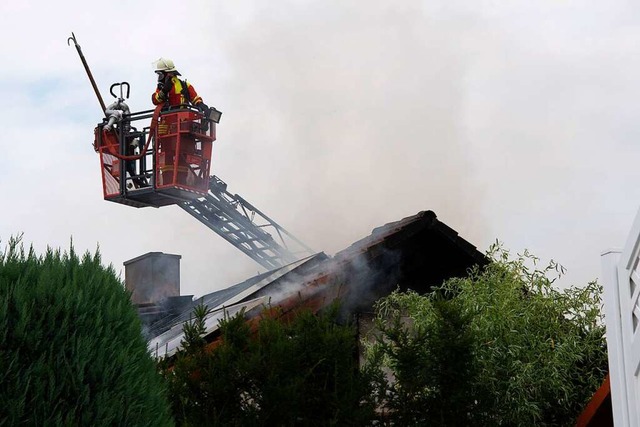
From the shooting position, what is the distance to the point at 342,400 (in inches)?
312

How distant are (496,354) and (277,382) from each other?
7.37ft

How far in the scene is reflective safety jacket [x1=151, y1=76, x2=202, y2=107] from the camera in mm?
17109

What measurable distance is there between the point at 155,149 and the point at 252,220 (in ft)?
11.1

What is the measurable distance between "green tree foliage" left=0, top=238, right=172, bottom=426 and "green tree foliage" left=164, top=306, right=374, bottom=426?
102 inches

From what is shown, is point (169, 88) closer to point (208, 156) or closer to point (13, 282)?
point (208, 156)

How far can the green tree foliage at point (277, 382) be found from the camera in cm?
Answer: 793

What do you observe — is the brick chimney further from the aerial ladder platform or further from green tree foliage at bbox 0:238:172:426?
green tree foliage at bbox 0:238:172:426

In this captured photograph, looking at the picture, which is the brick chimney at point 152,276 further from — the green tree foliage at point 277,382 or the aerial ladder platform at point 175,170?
the green tree foliage at point 277,382

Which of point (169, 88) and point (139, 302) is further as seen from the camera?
point (169, 88)

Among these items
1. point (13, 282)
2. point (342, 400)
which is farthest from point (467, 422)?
point (13, 282)

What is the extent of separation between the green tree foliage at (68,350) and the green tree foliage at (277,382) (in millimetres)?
2592

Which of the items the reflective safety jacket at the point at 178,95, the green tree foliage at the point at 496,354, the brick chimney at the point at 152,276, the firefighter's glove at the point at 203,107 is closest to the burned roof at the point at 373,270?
the green tree foliage at the point at 496,354

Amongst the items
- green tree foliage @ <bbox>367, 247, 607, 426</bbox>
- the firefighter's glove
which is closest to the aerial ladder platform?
the firefighter's glove

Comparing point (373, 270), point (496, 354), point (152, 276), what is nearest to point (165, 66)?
point (152, 276)
